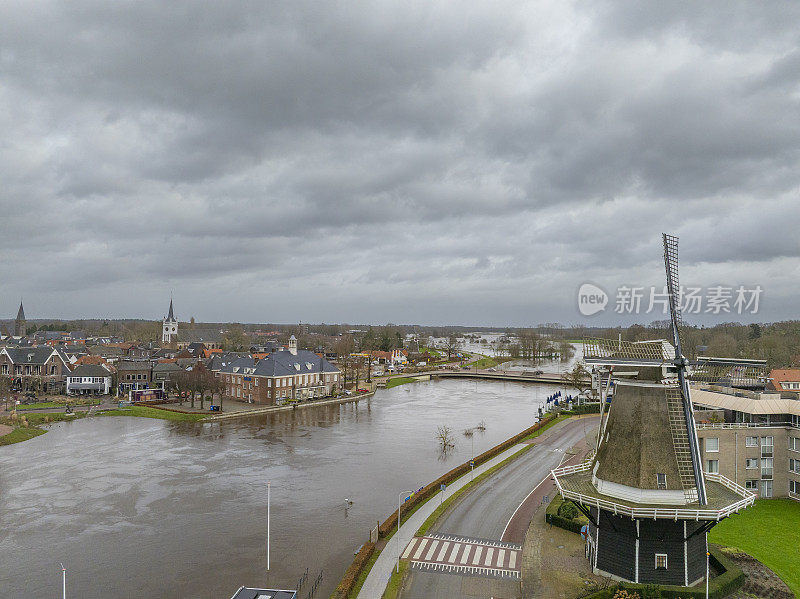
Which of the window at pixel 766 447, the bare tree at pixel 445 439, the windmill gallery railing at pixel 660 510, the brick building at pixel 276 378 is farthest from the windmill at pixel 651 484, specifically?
the brick building at pixel 276 378

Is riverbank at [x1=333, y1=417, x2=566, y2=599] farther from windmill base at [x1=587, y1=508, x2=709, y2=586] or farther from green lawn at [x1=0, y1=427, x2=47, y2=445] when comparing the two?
green lawn at [x1=0, y1=427, x2=47, y2=445]

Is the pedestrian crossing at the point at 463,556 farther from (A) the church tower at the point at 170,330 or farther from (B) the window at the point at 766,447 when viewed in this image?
(A) the church tower at the point at 170,330

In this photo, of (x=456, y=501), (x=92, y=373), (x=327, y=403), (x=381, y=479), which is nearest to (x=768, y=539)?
(x=456, y=501)

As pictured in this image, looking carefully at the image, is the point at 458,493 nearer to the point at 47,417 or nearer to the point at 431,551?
the point at 431,551

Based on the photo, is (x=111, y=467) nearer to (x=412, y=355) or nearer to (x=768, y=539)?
(x=768, y=539)

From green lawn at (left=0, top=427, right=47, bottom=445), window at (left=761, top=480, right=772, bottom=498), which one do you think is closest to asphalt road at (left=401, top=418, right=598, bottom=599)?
window at (left=761, top=480, right=772, bottom=498)
